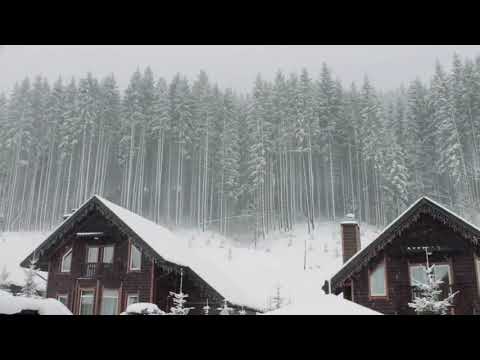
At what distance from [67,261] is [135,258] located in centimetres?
223

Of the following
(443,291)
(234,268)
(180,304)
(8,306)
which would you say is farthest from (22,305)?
(234,268)

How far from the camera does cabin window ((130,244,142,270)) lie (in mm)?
14375

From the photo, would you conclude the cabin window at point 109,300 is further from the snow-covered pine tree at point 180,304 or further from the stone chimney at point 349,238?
the stone chimney at point 349,238

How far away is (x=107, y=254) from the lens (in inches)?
583

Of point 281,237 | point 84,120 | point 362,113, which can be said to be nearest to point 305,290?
point 281,237

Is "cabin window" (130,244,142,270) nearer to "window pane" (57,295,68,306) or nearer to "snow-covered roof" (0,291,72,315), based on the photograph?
"window pane" (57,295,68,306)

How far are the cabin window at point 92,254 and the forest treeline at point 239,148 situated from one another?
13.5ft

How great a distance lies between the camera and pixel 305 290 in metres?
17.9

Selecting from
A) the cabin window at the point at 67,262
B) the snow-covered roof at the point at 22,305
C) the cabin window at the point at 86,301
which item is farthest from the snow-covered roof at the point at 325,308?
the cabin window at the point at 67,262

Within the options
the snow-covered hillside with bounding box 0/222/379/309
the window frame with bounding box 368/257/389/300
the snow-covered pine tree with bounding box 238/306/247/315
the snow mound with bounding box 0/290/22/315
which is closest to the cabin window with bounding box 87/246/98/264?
the snow-covered hillside with bounding box 0/222/379/309

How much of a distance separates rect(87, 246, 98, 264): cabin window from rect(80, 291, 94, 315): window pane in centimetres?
93

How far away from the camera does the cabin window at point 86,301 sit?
1438 cm
